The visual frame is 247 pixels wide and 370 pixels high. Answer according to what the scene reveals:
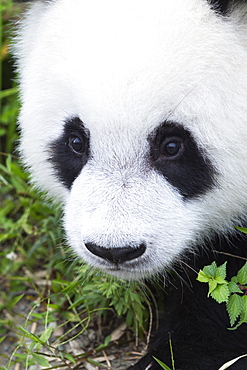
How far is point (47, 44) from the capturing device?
305 cm

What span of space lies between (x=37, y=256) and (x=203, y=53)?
7.52 feet

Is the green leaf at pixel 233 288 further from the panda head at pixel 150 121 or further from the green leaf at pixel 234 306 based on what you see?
the panda head at pixel 150 121

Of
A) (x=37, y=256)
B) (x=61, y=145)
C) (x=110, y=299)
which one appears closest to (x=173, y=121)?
(x=61, y=145)

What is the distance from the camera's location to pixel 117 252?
2586 millimetres

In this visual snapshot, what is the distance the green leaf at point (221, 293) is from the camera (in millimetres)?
2660

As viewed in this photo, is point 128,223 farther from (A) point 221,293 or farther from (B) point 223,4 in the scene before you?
(B) point 223,4

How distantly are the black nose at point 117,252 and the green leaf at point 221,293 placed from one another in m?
0.38

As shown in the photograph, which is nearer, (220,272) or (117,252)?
(117,252)

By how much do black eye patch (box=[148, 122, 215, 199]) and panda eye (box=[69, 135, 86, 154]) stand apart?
1.26 ft

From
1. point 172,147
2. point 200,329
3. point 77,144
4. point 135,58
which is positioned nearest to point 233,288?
point 200,329

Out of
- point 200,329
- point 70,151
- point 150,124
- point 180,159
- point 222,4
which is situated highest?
point 222,4

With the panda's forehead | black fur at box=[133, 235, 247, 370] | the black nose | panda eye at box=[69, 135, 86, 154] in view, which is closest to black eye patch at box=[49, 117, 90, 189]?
panda eye at box=[69, 135, 86, 154]

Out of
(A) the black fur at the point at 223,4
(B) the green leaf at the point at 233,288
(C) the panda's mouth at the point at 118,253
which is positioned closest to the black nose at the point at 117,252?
(C) the panda's mouth at the point at 118,253

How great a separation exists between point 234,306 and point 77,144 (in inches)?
42.4
